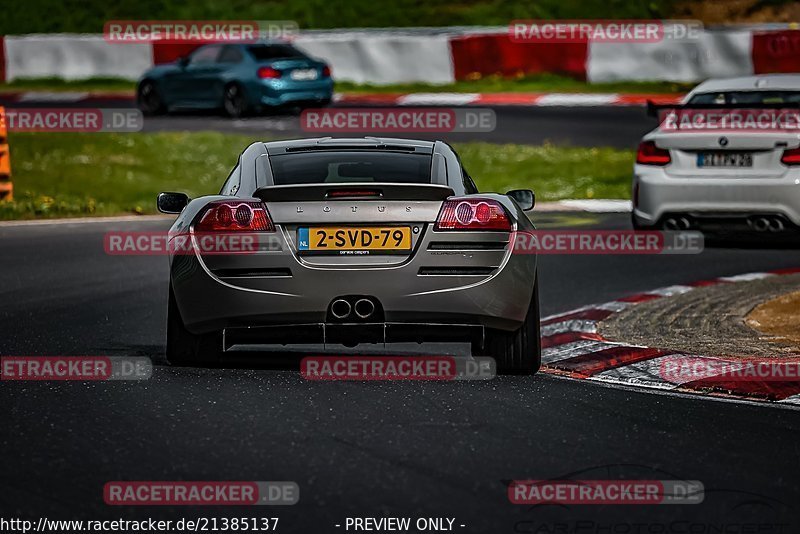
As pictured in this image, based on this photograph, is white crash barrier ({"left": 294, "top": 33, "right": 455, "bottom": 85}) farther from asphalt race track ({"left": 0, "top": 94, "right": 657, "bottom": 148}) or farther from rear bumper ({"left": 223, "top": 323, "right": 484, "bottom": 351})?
rear bumper ({"left": 223, "top": 323, "right": 484, "bottom": 351})

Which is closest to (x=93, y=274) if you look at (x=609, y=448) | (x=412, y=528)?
(x=609, y=448)

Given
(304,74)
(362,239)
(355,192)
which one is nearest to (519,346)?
(362,239)

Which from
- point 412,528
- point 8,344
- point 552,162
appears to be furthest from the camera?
point 552,162

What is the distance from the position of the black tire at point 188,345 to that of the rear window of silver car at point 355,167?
2.89ft

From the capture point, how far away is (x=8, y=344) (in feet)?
Answer: 32.1

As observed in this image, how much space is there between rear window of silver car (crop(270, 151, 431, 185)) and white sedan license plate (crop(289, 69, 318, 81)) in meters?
19.2

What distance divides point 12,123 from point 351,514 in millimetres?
22575

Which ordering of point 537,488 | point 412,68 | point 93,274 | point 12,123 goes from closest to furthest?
1. point 537,488
2. point 93,274
3. point 12,123
4. point 412,68

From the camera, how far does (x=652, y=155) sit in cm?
1459

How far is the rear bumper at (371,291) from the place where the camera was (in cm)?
824

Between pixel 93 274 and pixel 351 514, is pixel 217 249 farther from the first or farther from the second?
pixel 93 274

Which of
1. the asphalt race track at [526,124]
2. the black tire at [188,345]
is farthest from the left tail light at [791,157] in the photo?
the asphalt race track at [526,124]

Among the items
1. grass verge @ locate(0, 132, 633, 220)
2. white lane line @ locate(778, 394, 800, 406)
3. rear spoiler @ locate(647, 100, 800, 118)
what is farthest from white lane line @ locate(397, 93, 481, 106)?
white lane line @ locate(778, 394, 800, 406)

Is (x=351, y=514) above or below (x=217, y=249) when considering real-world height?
below
